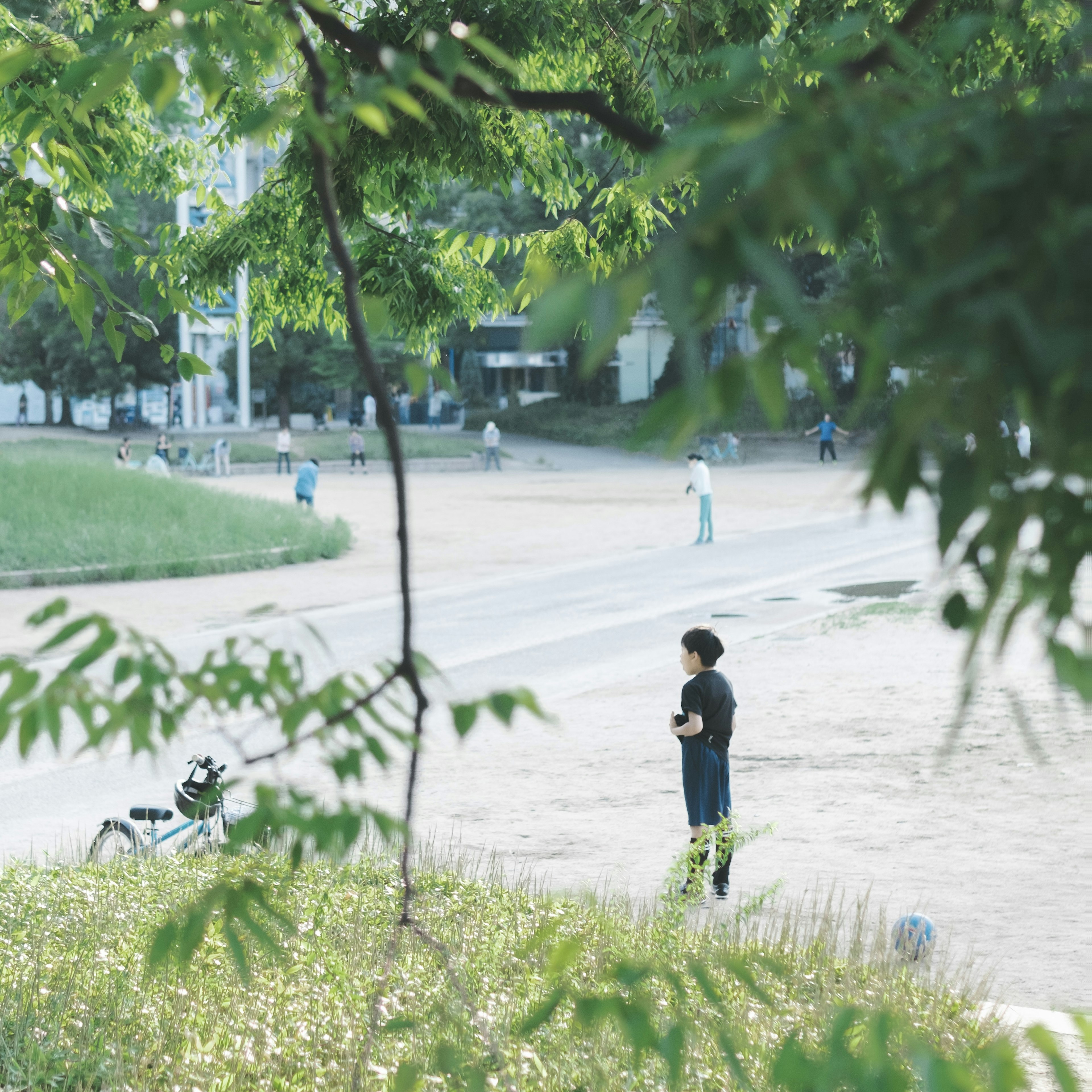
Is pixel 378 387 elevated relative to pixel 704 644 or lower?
elevated

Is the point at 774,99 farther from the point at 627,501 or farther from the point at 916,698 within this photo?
the point at 627,501

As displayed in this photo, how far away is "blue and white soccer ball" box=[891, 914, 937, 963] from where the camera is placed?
19.2 feet

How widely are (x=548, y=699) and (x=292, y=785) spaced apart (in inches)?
416

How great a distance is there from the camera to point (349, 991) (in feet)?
16.8

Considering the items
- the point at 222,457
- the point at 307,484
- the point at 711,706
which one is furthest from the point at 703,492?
the point at 222,457

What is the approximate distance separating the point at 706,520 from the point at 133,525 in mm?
10687

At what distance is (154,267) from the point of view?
6.18 meters

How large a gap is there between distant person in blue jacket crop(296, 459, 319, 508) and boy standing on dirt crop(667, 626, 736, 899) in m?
21.5

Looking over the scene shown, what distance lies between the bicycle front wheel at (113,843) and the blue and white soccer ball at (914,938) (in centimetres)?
413

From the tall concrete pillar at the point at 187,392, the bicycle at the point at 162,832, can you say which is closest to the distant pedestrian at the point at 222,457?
the tall concrete pillar at the point at 187,392

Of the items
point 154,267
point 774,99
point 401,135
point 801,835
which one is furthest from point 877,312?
point 801,835

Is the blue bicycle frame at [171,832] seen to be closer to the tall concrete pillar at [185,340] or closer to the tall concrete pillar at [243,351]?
the tall concrete pillar at [185,340]

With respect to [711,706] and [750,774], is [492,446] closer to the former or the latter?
[750,774]

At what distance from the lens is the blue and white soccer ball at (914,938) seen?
19.2 ft
